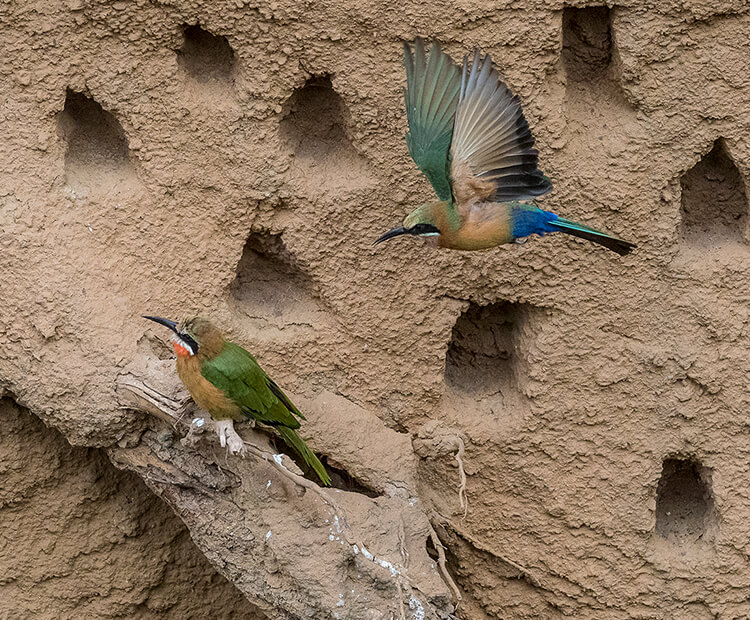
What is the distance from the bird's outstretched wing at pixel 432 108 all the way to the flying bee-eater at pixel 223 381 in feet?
1.83

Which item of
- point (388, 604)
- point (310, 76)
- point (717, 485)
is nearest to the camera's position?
point (388, 604)

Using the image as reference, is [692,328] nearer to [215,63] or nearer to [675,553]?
[675,553]

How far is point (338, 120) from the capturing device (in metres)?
2.65

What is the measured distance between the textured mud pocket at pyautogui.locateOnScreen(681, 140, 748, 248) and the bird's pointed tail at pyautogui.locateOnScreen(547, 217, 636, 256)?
0.27 meters

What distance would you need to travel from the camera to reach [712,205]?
2.71 meters

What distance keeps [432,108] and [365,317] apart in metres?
0.58

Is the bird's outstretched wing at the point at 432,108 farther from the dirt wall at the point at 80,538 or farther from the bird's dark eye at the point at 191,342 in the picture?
the dirt wall at the point at 80,538

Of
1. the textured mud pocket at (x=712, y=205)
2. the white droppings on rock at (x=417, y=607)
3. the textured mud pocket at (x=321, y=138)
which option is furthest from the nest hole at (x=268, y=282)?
the textured mud pocket at (x=712, y=205)

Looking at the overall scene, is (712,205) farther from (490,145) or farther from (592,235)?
(490,145)

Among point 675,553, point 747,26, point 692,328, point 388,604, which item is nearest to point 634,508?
point 675,553

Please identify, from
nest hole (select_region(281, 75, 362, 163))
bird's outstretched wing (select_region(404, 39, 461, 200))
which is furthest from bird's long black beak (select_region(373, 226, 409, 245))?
nest hole (select_region(281, 75, 362, 163))

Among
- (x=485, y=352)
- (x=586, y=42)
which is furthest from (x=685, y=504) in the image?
(x=586, y=42)

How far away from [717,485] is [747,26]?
108cm

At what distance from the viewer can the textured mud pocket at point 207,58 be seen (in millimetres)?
2596
